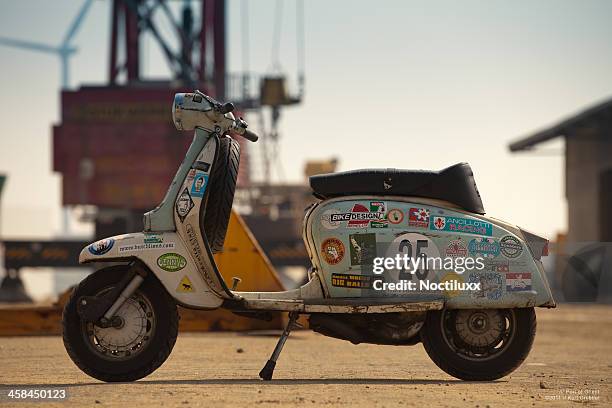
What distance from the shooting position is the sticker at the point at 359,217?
343 inches

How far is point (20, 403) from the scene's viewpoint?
24.1 feet

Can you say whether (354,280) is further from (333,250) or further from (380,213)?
(380,213)

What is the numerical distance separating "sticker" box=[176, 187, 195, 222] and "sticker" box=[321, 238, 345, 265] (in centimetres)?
89

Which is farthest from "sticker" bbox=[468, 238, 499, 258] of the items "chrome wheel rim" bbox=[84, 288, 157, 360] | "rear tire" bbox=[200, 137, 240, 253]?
"chrome wheel rim" bbox=[84, 288, 157, 360]

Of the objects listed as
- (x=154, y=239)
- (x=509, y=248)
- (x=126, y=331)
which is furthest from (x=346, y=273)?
(x=126, y=331)

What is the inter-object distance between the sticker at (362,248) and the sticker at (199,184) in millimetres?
986

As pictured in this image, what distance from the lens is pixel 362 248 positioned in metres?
8.70

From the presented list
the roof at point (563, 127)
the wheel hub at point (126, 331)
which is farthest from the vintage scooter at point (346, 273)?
the roof at point (563, 127)

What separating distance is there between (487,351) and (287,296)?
134 cm

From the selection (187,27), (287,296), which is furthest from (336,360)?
(187,27)

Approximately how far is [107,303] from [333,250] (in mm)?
1463

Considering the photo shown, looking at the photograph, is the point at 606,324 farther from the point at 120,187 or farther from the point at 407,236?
the point at 120,187

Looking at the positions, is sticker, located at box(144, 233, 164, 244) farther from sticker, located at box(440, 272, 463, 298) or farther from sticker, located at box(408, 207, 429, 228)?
sticker, located at box(440, 272, 463, 298)

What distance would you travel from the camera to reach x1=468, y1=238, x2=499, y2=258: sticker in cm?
870
